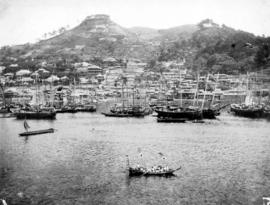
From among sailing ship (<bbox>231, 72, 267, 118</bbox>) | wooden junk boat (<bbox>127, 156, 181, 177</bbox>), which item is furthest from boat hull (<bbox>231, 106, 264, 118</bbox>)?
wooden junk boat (<bbox>127, 156, 181, 177</bbox>)

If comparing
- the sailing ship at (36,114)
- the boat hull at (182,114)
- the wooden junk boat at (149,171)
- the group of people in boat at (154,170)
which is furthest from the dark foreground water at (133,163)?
the sailing ship at (36,114)

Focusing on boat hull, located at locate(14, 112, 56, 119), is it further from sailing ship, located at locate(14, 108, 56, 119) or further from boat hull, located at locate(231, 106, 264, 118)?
boat hull, located at locate(231, 106, 264, 118)

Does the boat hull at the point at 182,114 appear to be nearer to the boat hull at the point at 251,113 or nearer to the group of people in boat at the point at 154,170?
the boat hull at the point at 251,113

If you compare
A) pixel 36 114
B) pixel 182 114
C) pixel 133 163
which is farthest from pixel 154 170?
pixel 36 114

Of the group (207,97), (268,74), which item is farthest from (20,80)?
(268,74)

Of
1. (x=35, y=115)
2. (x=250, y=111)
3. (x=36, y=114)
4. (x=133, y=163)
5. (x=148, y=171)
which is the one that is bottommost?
(x=133, y=163)

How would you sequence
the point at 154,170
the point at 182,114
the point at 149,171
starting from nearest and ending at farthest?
the point at 149,171 < the point at 154,170 < the point at 182,114

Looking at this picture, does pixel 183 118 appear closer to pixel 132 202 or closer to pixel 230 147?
pixel 230 147

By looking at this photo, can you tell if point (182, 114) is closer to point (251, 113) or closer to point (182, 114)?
point (182, 114)

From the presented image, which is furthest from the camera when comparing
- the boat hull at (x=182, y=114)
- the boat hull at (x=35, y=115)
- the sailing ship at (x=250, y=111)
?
the sailing ship at (x=250, y=111)
